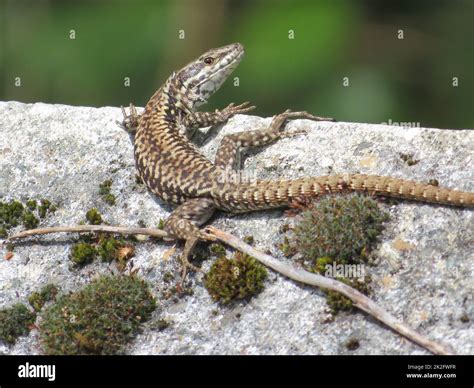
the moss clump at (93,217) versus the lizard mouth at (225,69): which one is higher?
the lizard mouth at (225,69)

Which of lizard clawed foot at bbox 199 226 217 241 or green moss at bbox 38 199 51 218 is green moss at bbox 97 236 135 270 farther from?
green moss at bbox 38 199 51 218

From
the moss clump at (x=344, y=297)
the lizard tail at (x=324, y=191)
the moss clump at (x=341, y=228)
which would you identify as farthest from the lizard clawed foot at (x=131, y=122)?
the moss clump at (x=344, y=297)

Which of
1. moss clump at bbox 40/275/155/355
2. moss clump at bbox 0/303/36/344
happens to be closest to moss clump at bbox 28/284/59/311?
moss clump at bbox 0/303/36/344

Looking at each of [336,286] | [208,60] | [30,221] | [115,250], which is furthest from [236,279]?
[208,60]

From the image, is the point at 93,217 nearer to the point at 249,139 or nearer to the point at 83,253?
the point at 83,253

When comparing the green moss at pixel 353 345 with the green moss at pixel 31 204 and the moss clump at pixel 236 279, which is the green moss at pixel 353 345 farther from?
the green moss at pixel 31 204

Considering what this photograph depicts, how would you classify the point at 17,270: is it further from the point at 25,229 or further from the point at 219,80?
the point at 219,80
